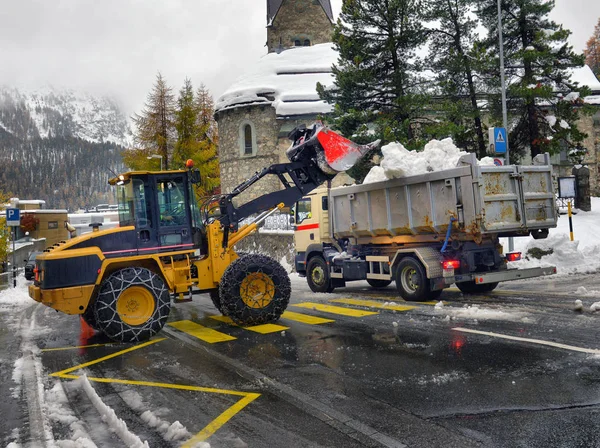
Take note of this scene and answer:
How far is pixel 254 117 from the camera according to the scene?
4053cm

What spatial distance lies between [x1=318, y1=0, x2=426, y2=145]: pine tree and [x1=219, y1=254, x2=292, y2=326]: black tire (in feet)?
45.6

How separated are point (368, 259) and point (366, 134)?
1051 centimetres

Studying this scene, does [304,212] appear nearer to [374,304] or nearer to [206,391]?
[374,304]

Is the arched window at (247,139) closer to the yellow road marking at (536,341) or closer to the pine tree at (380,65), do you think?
the pine tree at (380,65)

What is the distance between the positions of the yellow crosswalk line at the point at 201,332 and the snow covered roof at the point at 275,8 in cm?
4542

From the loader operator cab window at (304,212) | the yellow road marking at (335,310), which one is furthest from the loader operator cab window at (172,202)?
the loader operator cab window at (304,212)

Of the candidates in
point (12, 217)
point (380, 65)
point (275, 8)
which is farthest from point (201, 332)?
point (275, 8)

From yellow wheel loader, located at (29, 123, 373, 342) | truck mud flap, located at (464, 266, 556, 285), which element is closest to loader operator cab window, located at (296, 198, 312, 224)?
yellow wheel loader, located at (29, 123, 373, 342)

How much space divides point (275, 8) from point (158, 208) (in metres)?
47.5

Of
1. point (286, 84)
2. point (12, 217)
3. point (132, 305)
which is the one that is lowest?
point (132, 305)

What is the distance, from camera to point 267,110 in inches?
1583

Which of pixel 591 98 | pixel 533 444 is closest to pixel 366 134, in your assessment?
pixel 533 444

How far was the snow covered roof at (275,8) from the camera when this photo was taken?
52.1 m

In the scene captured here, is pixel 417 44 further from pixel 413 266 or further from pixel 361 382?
pixel 361 382
